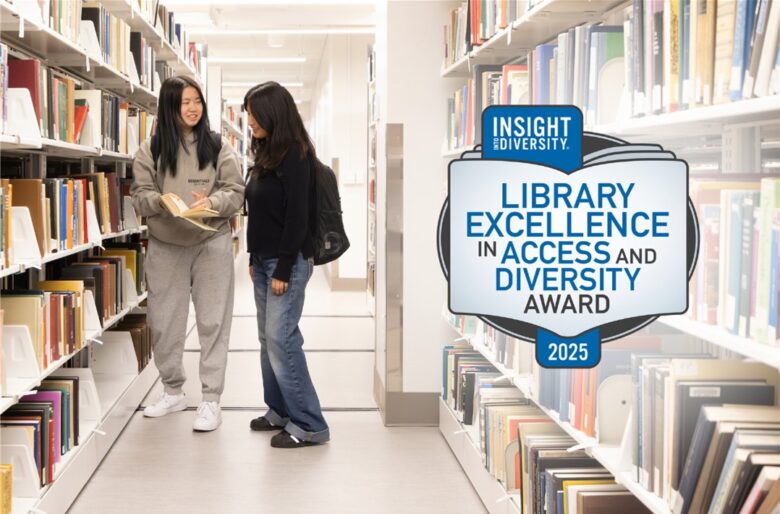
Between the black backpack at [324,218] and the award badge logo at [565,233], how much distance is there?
7.67 ft

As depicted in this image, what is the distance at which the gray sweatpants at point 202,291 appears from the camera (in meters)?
4.04

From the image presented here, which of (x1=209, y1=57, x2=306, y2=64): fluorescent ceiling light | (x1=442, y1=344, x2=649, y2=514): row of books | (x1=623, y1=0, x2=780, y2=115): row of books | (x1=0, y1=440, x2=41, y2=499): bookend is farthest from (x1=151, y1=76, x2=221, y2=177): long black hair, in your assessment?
(x1=209, y1=57, x2=306, y2=64): fluorescent ceiling light

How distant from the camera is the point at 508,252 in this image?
1.22 metres

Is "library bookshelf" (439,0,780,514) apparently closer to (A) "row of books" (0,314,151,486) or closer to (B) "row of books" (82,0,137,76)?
(A) "row of books" (0,314,151,486)

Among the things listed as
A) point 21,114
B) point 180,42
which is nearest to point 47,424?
point 21,114

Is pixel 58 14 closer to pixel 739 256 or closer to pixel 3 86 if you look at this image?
pixel 3 86

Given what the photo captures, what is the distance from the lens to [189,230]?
3977mm

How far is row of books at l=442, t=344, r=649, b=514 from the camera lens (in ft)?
6.75

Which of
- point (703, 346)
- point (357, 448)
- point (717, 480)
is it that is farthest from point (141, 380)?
point (717, 480)

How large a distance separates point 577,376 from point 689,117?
33.5 inches

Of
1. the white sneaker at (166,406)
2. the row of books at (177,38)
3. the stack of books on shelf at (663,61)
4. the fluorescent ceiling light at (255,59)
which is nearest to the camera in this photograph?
the stack of books on shelf at (663,61)

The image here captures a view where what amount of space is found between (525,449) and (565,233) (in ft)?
4.91

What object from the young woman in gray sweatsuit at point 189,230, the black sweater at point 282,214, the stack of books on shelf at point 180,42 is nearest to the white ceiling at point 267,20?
the stack of books on shelf at point 180,42

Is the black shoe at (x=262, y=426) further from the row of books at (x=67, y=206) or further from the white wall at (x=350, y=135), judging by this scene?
the white wall at (x=350, y=135)
